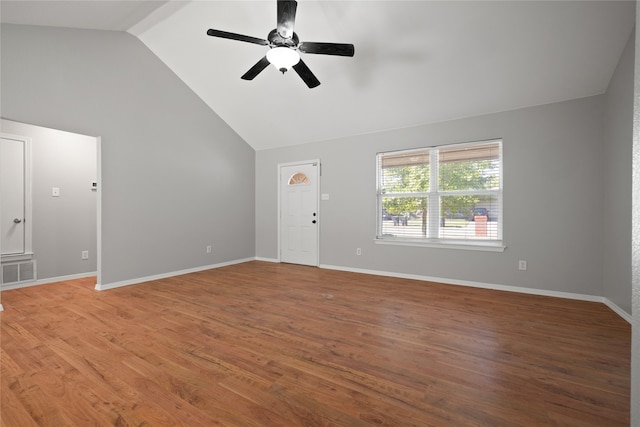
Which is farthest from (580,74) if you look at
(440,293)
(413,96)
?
(440,293)

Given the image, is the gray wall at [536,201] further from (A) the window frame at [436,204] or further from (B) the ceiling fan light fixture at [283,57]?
(B) the ceiling fan light fixture at [283,57]

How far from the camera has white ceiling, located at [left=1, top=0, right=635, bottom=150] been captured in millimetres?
2779

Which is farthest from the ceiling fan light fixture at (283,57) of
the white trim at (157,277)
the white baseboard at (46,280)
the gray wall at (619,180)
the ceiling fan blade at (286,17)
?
the white baseboard at (46,280)

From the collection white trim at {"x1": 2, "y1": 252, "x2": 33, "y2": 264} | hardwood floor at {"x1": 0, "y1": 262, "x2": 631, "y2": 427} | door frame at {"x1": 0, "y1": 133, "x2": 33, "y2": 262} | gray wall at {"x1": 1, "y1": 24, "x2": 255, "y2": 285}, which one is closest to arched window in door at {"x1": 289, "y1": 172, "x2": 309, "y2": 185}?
gray wall at {"x1": 1, "y1": 24, "x2": 255, "y2": 285}

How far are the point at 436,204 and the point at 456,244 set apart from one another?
2.20 ft

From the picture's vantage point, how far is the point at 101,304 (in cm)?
316

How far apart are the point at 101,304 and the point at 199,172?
8.48 feet

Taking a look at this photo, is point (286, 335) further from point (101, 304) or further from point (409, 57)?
point (409, 57)

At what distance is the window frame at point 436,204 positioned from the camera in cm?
385

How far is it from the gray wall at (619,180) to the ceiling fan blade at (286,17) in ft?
10.3

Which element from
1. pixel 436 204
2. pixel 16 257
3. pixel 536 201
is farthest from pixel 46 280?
pixel 536 201

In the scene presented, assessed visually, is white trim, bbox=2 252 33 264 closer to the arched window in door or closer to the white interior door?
the white interior door

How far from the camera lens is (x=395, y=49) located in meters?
3.34

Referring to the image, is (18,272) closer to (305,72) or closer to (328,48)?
(305,72)
